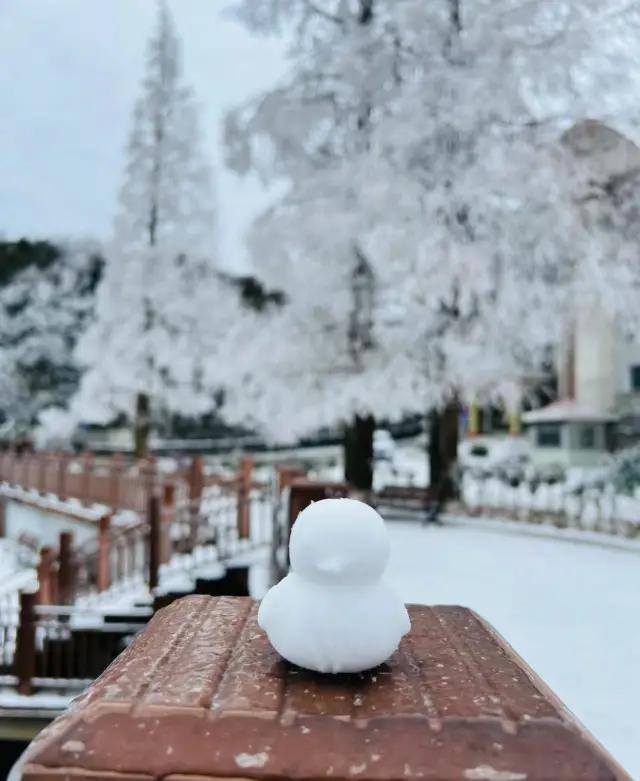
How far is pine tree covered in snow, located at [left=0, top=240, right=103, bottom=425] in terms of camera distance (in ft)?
73.6

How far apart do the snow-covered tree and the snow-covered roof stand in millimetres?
7709

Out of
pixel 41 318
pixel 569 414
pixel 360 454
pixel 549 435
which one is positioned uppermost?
pixel 41 318

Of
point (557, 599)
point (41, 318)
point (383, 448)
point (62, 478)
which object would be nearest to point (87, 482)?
point (62, 478)

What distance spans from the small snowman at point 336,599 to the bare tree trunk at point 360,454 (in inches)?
331

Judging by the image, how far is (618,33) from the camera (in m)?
8.30

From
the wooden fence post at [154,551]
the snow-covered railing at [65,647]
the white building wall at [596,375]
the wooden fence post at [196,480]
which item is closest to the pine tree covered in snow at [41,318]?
the wooden fence post at [196,480]

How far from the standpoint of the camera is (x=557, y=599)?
5.65m

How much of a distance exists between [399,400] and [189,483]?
410 cm

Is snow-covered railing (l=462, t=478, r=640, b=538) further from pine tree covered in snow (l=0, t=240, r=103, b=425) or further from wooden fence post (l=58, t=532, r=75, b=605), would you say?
pine tree covered in snow (l=0, t=240, r=103, b=425)

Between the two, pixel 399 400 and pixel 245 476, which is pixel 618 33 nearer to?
pixel 399 400

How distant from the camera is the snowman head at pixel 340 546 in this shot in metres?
1.26

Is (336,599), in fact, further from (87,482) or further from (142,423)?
(142,423)

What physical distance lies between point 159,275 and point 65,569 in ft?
35.5

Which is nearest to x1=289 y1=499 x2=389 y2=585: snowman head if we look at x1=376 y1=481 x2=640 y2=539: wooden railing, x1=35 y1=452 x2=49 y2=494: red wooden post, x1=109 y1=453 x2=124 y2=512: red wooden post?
x1=376 y1=481 x2=640 y2=539: wooden railing
